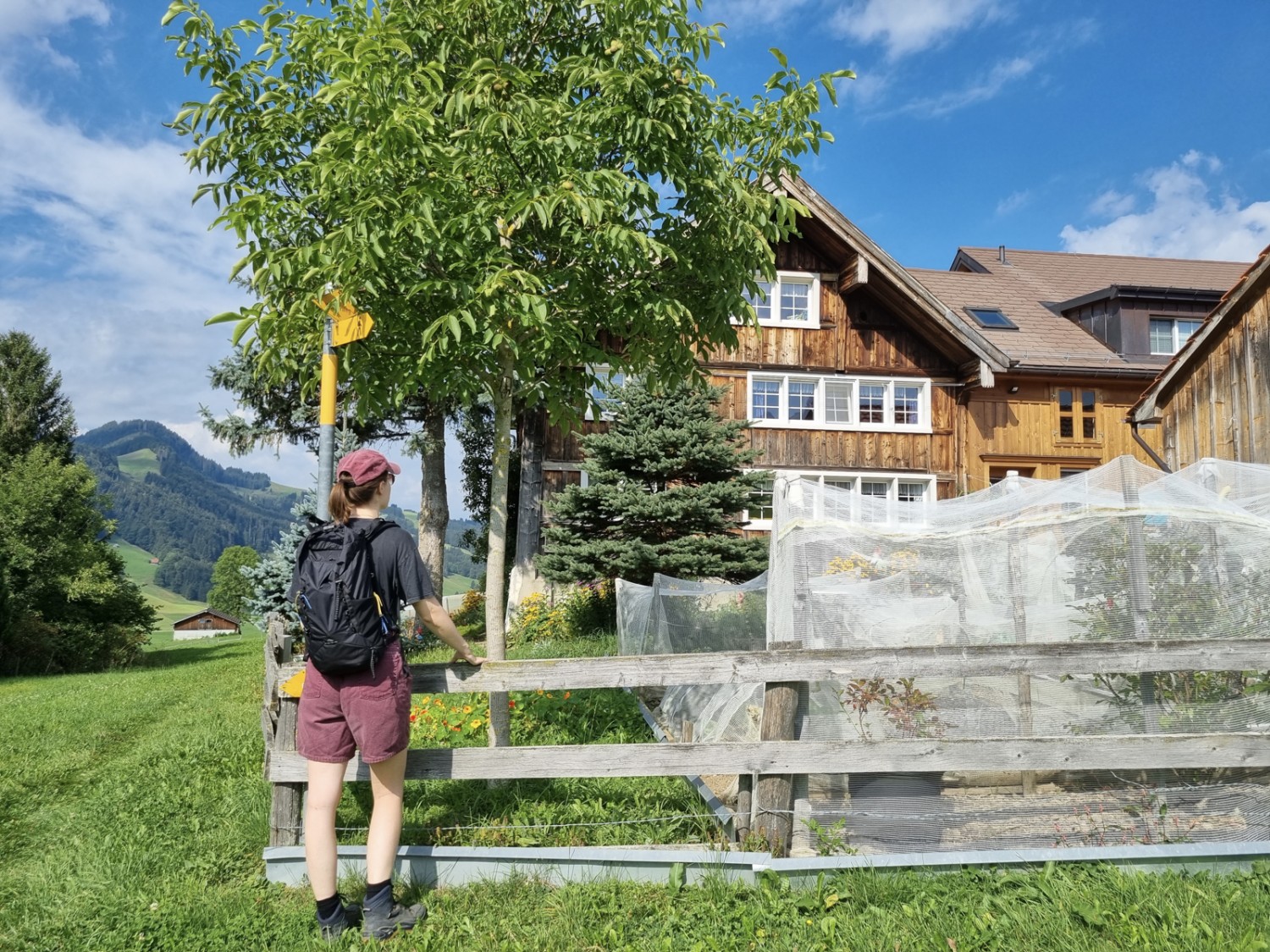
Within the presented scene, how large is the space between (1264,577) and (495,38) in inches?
209

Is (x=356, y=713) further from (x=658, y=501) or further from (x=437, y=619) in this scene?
(x=658, y=501)

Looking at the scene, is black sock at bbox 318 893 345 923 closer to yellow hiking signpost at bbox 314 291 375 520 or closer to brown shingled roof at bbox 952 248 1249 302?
yellow hiking signpost at bbox 314 291 375 520

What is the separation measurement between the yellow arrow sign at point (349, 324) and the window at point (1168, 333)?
23.8m

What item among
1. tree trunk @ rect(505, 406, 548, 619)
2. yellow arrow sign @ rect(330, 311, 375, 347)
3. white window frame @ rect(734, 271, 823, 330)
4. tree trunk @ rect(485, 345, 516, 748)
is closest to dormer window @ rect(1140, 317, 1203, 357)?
white window frame @ rect(734, 271, 823, 330)

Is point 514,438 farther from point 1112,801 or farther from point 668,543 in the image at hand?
point 1112,801

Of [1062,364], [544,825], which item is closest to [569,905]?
[544,825]

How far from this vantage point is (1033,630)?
4.89 meters

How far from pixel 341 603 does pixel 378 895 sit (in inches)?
48.2

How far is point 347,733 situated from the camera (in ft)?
12.5

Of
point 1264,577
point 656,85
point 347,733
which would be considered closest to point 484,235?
point 656,85

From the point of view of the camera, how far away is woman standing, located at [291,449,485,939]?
3.69 meters

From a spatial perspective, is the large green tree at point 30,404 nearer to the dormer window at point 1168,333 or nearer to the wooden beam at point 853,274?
the wooden beam at point 853,274

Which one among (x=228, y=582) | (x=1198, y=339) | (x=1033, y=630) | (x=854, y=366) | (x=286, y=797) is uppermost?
(x=854, y=366)

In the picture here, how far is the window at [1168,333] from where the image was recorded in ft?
76.5
